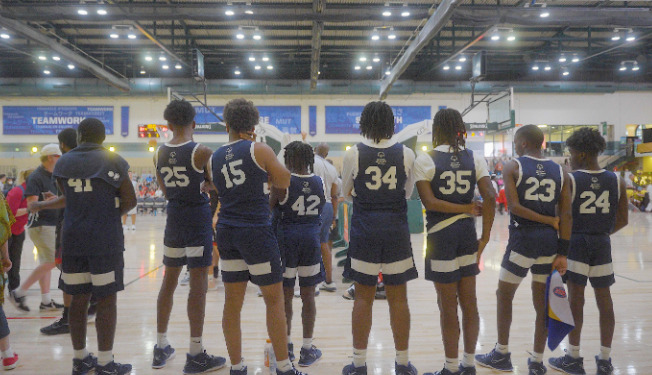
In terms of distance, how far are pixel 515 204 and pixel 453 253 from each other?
54 cm

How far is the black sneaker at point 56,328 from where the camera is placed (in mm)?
3504

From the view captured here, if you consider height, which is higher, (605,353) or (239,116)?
(239,116)

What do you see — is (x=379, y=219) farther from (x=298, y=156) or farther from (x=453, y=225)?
(x=298, y=156)

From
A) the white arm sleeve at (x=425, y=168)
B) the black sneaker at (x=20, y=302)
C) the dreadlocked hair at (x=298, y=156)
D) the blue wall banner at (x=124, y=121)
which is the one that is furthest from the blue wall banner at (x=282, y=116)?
the white arm sleeve at (x=425, y=168)

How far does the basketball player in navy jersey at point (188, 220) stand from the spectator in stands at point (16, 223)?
2181 mm

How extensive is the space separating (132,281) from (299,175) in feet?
12.1

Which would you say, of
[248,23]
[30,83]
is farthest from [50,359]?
[30,83]

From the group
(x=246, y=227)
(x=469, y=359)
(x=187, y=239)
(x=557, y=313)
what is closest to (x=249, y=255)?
(x=246, y=227)

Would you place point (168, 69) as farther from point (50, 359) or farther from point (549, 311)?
point (549, 311)

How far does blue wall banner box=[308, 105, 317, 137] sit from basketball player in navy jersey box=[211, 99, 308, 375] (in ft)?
55.5

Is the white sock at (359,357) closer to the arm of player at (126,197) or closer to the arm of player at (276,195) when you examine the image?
the arm of player at (276,195)

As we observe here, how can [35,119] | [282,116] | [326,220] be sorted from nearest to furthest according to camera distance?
[326,220], [35,119], [282,116]

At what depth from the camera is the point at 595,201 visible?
2650 millimetres

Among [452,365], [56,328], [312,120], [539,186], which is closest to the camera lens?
[452,365]
